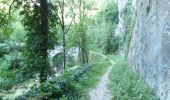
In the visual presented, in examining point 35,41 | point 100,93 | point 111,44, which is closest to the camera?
point 100,93

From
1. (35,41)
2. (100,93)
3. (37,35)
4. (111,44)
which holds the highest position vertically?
(37,35)

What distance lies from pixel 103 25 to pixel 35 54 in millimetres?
39653

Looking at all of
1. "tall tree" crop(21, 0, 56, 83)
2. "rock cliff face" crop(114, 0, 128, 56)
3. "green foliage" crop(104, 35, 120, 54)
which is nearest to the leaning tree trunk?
"tall tree" crop(21, 0, 56, 83)

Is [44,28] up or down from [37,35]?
up

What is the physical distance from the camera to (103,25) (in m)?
55.8

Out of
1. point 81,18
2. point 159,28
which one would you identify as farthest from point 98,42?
point 159,28

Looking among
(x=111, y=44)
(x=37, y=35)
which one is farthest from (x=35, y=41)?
(x=111, y=44)

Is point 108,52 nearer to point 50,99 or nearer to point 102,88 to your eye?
point 102,88

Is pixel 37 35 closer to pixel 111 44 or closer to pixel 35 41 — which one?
pixel 35 41

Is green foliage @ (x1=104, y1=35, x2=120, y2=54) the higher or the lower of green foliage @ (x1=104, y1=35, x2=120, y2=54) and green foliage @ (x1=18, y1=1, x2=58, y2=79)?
the lower

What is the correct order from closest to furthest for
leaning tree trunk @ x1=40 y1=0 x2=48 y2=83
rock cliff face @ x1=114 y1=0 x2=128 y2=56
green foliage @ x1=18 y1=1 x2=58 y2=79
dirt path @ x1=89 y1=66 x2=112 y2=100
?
dirt path @ x1=89 y1=66 x2=112 y2=100, green foliage @ x1=18 y1=1 x2=58 y2=79, leaning tree trunk @ x1=40 y1=0 x2=48 y2=83, rock cliff face @ x1=114 y1=0 x2=128 y2=56

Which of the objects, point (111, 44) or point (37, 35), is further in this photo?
point (111, 44)

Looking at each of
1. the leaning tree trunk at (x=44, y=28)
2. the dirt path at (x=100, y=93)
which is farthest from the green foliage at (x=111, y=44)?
the leaning tree trunk at (x=44, y=28)

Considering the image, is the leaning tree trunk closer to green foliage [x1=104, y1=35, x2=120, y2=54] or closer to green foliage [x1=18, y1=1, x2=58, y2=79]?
green foliage [x1=18, y1=1, x2=58, y2=79]
